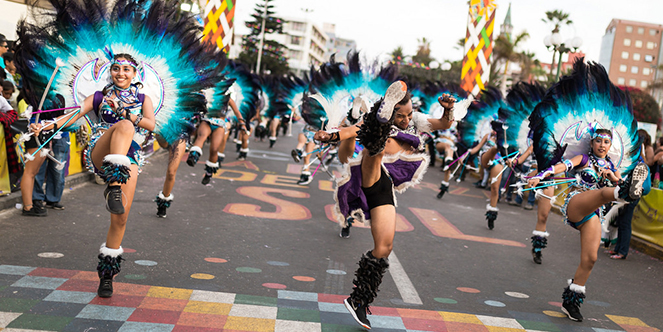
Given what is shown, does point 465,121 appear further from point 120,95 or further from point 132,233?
point 120,95

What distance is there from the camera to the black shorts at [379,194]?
4340 mm

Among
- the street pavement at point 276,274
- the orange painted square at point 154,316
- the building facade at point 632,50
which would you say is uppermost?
the building facade at point 632,50

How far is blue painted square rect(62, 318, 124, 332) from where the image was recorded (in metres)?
3.57

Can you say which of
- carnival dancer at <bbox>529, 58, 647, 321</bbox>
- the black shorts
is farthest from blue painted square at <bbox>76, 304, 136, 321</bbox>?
carnival dancer at <bbox>529, 58, 647, 321</bbox>

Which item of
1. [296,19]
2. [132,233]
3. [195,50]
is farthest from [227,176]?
[296,19]

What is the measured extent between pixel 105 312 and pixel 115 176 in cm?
93

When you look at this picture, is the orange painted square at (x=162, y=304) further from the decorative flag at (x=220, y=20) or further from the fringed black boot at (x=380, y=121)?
the decorative flag at (x=220, y=20)

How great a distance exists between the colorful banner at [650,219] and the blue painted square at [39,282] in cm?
852

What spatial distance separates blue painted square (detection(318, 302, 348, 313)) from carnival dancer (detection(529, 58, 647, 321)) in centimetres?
222

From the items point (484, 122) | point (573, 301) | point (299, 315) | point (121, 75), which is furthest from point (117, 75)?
point (484, 122)

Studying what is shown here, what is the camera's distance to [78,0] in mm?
4836

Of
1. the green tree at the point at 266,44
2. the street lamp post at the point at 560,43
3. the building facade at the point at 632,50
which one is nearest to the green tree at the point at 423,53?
the green tree at the point at 266,44

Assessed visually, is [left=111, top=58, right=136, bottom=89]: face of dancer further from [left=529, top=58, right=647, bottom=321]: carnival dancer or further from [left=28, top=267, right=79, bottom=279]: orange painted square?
[left=529, top=58, right=647, bottom=321]: carnival dancer

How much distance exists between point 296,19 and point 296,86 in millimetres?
100492
